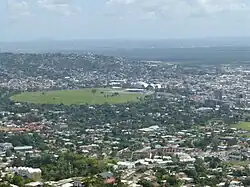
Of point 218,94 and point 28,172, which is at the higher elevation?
point 28,172

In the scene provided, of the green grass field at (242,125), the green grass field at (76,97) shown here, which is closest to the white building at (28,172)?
the green grass field at (242,125)

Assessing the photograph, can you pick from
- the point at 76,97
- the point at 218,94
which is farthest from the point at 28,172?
the point at 218,94

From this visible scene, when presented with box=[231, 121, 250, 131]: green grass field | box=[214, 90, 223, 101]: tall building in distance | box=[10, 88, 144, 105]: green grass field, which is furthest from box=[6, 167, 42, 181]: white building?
box=[214, 90, 223, 101]: tall building in distance

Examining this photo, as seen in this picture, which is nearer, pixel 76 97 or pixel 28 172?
pixel 28 172

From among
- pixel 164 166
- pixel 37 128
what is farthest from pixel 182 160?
pixel 37 128

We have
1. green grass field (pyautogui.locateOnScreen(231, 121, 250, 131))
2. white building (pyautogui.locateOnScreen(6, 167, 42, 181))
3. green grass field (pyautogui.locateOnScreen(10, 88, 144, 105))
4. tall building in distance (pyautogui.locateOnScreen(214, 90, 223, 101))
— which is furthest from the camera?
tall building in distance (pyautogui.locateOnScreen(214, 90, 223, 101))

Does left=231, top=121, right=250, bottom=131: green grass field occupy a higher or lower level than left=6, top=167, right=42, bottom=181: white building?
lower

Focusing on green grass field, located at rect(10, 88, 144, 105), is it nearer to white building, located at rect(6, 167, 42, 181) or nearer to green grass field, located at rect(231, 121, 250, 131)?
green grass field, located at rect(231, 121, 250, 131)

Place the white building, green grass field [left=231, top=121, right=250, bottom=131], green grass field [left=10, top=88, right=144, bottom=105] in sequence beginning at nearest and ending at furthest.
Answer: the white building, green grass field [left=231, top=121, right=250, bottom=131], green grass field [left=10, top=88, right=144, bottom=105]

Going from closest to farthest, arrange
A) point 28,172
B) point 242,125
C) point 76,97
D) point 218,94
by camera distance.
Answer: point 28,172 → point 242,125 → point 76,97 → point 218,94

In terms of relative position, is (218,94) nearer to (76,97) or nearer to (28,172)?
(76,97)
